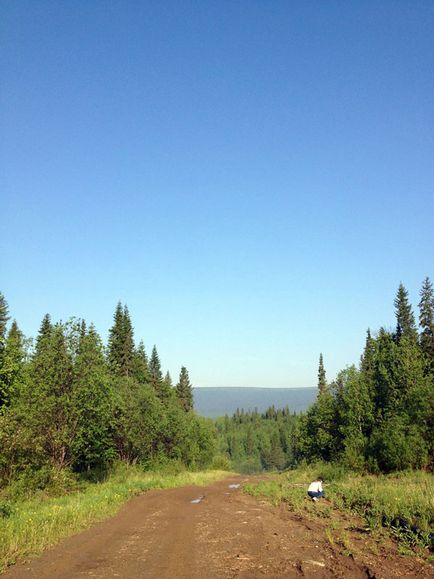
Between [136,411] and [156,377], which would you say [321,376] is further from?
[136,411]

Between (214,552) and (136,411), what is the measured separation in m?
32.2

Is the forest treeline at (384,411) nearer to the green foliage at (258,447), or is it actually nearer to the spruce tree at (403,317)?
the spruce tree at (403,317)

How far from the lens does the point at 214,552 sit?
10531 millimetres

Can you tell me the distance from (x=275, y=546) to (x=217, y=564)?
2.13m

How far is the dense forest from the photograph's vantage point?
23.8 metres

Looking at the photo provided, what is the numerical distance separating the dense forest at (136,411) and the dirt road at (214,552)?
8231 millimetres

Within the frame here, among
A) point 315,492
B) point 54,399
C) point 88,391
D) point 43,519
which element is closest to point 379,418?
point 315,492

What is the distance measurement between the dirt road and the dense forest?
8.23 meters

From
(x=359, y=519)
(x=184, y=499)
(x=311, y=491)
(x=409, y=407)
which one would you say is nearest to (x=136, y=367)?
(x=409, y=407)

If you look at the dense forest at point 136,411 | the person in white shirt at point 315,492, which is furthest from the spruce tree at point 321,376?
the person in white shirt at point 315,492

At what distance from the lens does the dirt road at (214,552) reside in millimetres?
8828

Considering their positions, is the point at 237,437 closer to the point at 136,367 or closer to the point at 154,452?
the point at 136,367

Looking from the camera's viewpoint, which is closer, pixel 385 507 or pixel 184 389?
pixel 385 507

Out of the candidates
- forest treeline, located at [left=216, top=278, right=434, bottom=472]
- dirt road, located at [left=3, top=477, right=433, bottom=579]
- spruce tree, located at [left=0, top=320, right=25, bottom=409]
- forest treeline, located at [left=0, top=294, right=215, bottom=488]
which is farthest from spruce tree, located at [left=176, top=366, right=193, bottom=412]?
dirt road, located at [left=3, top=477, right=433, bottom=579]
